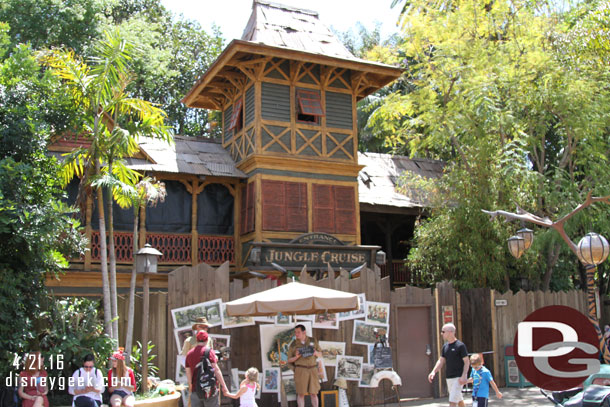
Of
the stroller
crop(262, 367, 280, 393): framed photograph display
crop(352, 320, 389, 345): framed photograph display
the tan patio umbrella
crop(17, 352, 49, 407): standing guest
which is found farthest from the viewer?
crop(352, 320, 389, 345): framed photograph display

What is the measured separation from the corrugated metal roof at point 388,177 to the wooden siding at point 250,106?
3.69 metres

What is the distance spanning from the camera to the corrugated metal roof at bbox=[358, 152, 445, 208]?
20344mm

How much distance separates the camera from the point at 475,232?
17078 millimetres

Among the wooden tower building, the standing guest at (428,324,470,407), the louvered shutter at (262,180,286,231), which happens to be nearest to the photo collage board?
the standing guest at (428,324,470,407)

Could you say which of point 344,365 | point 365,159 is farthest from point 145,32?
point 344,365

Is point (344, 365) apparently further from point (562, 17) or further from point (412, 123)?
point (562, 17)

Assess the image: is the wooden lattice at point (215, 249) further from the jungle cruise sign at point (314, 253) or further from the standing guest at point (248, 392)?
the standing guest at point (248, 392)

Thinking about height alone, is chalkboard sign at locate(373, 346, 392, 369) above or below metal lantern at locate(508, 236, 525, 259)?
below

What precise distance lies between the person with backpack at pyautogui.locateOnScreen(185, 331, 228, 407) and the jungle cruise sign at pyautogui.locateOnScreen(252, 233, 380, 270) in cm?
816

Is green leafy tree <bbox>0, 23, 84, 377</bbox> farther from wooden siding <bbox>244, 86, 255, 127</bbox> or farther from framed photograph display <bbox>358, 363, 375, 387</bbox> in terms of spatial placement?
wooden siding <bbox>244, 86, 255, 127</bbox>

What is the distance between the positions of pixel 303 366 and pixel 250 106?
9900mm

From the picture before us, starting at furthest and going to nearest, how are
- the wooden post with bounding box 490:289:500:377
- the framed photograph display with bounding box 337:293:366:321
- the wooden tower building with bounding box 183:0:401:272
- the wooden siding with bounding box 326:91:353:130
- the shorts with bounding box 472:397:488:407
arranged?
the wooden siding with bounding box 326:91:353:130 → the wooden tower building with bounding box 183:0:401:272 → the wooden post with bounding box 490:289:500:377 → the framed photograph display with bounding box 337:293:366:321 → the shorts with bounding box 472:397:488:407

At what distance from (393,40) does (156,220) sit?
22621 mm

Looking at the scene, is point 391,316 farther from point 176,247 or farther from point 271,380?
point 176,247
